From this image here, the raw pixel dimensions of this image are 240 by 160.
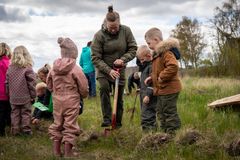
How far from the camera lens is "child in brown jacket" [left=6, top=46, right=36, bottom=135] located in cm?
898

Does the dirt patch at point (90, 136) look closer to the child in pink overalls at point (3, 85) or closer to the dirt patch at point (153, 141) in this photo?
the dirt patch at point (153, 141)

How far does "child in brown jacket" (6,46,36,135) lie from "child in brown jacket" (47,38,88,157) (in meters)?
1.79

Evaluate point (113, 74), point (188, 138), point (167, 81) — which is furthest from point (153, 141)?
point (113, 74)

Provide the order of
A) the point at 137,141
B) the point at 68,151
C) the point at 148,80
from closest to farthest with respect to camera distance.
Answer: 1. the point at 68,151
2. the point at 137,141
3. the point at 148,80

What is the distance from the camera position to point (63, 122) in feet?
24.2

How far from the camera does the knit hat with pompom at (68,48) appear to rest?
7.37 meters

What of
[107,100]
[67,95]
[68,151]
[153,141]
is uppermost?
[67,95]

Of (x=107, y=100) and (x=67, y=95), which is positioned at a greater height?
(x=67, y=95)

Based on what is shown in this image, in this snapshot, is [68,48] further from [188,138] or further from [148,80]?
[188,138]

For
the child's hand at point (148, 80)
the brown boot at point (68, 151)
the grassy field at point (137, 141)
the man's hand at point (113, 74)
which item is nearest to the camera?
the grassy field at point (137, 141)

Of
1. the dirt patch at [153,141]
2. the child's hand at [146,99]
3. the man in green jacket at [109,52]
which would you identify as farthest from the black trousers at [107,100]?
the dirt patch at [153,141]

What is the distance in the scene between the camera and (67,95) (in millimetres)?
7211

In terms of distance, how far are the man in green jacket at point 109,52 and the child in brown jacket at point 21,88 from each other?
1.51 metres

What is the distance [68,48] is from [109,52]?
111 cm
